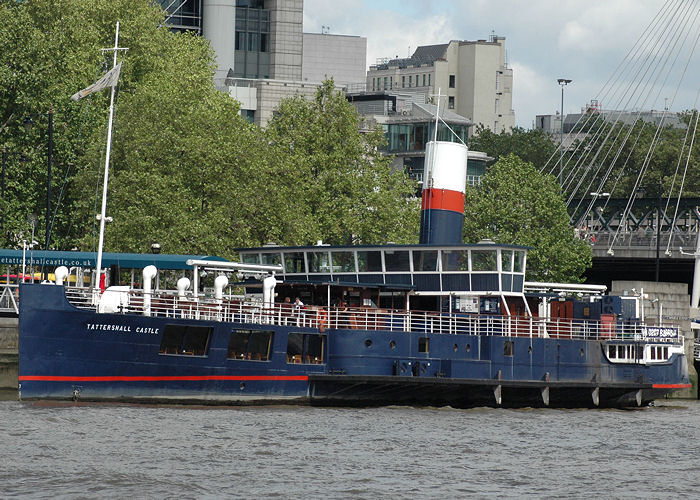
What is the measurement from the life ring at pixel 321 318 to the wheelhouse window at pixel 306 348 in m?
0.33

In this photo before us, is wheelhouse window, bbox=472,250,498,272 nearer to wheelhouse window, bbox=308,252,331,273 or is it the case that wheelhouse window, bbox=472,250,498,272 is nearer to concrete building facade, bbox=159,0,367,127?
wheelhouse window, bbox=308,252,331,273

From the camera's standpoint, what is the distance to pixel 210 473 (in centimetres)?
3409

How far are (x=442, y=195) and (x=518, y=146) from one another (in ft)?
324

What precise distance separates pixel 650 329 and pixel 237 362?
1808cm

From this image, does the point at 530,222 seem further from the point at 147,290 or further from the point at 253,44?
the point at 253,44

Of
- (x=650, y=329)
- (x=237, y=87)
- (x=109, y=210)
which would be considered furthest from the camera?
(x=237, y=87)

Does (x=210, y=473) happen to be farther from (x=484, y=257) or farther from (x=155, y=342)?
(x=484, y=257)

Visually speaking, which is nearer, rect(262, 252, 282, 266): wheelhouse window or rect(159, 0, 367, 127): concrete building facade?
rect(262, 252, 282, 266): wheelhouse window

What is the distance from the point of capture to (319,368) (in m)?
47.9

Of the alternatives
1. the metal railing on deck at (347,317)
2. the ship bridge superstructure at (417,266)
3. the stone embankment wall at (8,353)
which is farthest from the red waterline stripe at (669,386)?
the stone embankment wall at (8,353)

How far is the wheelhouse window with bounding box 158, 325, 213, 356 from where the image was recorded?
45531mm

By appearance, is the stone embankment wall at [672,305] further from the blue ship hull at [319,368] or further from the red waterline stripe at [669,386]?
the blue ship hull at [319,368]

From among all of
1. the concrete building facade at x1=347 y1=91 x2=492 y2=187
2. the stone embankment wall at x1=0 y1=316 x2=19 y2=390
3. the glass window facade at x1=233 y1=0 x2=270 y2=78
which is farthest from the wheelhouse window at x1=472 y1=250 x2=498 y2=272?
the glass window facade at x1=233 y1=0 x2=270 y2=78

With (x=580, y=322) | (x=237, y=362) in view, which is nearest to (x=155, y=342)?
(x=237, y=362)
